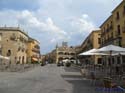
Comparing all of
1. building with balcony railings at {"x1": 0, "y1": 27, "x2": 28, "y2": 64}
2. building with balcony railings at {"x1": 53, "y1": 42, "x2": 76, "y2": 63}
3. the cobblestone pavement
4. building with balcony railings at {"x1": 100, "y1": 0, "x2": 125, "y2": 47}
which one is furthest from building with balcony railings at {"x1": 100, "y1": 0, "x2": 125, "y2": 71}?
building with balcony railings at {"x1": 53, "y1": 42, "x2": 76, "y2": 63}

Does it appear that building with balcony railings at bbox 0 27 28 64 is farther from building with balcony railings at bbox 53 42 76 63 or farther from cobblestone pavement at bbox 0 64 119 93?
building with balcony railings at bbox 53 42 76 63

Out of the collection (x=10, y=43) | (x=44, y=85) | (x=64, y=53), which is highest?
(x=64, y=53)

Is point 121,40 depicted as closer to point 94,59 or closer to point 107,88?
point 94,59

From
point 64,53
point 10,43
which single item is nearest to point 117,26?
point 10,43

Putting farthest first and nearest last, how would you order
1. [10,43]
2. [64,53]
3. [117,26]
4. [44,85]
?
[64,53] → [10,43] → [117,26] → [44,85]

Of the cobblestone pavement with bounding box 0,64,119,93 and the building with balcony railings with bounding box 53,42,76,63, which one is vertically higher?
the building with balcony railings with bounding box 53,42,76,63

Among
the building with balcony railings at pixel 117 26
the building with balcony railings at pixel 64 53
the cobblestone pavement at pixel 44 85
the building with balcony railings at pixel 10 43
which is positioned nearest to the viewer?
the cobblestone pavement at pixel 44 85

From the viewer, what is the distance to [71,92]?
46.2ft

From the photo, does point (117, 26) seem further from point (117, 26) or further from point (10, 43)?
point (10, 43)

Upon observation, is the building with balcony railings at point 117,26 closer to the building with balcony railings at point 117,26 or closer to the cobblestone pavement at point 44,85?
the building with balcony railings at point 117,26

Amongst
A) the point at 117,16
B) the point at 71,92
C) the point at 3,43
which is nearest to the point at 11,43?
the point at 3,43

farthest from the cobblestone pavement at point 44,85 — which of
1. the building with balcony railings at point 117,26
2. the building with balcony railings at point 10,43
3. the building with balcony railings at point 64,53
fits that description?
the building with balcony railings at point 64,53

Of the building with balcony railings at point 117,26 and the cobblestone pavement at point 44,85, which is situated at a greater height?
the building with balcony railings at point 117,26

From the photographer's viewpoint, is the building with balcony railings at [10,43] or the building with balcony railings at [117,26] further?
the building with balcony railings at [10,43]
